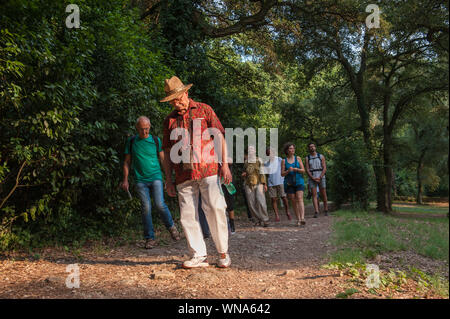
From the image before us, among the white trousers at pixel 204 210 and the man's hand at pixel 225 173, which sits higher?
the man's hand at pixel 225 173

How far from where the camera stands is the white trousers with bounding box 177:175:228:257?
4.33 metres

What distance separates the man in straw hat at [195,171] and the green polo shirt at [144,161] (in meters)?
1.79

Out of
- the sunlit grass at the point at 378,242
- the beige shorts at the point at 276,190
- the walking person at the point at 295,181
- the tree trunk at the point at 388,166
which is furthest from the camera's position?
the tree trunk at the point at 388,166

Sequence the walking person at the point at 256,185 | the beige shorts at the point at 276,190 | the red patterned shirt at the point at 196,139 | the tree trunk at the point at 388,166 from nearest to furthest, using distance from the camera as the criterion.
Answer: the red patterned shirt at the point at 196,139 → the walking person at the point at 256,185 → the beige shorts at the point at 276,190 → the tree trunk at the point at 388,166

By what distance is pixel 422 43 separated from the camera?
9406 millimetres

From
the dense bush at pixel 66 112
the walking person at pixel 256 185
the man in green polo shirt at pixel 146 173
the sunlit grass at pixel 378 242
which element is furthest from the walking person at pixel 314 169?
the man in green polo shirt at pixel 146 173

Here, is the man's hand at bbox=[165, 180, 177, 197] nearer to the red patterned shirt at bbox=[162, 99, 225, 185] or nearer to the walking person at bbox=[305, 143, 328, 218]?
the red patterned shirt at bbox=[162, 99, 225, 185]

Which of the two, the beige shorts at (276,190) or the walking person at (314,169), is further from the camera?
the beige shorts at (276,190)

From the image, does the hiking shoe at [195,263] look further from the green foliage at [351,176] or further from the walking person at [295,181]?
the green foliage at [351,176]

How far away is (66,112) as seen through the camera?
200 inches

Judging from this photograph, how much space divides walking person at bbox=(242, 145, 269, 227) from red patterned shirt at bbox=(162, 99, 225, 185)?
4825 millimetres

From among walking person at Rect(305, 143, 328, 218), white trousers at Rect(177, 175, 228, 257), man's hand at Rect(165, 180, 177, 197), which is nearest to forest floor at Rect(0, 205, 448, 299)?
white trousers at Rect(177, 175, 228, 257)

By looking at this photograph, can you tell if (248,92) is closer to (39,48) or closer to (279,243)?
(279,243)

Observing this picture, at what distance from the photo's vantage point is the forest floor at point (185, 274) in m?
3.54
